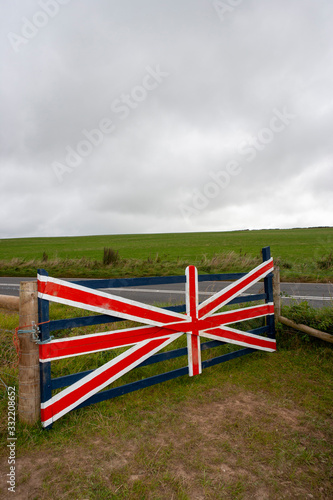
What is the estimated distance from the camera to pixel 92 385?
3.49 m

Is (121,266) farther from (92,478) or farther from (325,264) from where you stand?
(92,478)

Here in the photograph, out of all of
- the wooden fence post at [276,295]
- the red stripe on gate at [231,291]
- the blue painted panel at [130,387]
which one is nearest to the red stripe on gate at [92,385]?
the blue painted panel at [130,387]

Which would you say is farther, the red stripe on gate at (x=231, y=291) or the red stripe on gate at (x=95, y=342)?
the red stripe on gate at (x=231, y=291)

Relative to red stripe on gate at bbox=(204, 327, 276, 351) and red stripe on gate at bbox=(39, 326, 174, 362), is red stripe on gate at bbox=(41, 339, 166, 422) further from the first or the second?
red stripe on gate at bbox=(204, 327, 276, 351)

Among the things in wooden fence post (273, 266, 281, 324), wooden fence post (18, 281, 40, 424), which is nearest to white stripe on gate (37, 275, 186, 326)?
wooden fence post (18, 281, 40, 424)

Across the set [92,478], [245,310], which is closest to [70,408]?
[92,478]

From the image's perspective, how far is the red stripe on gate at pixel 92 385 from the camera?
3.22 meters

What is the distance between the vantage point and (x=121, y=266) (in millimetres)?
18812

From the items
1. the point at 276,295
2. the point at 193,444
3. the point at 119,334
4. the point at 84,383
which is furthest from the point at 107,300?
the point at 276,295

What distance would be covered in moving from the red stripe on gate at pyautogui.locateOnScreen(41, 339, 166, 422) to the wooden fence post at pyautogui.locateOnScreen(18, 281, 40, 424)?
0.52ft

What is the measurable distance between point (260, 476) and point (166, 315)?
195 cm

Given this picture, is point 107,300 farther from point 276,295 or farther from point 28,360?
point 276,295

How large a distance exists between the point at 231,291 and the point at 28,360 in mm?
2931

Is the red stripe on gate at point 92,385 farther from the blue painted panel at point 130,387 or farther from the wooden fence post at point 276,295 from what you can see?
the wooden fence post at point 276,295
